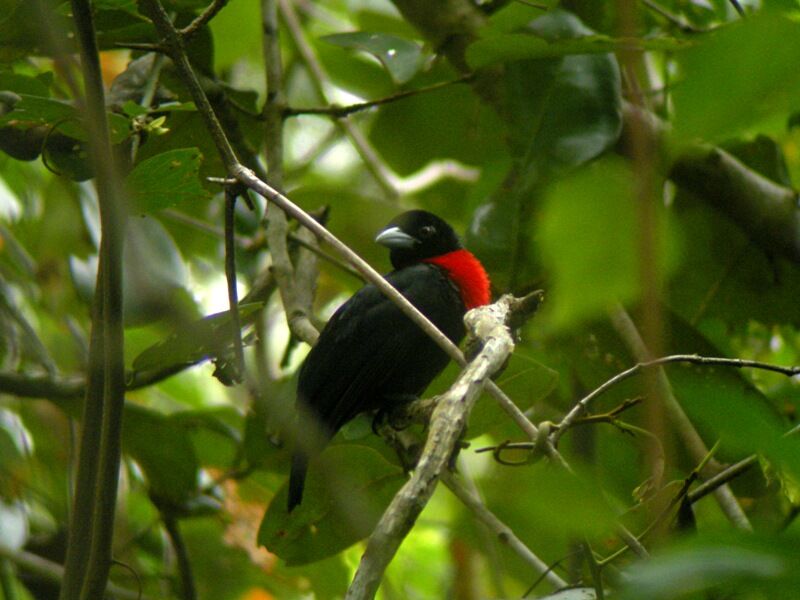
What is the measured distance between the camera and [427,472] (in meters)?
1.09

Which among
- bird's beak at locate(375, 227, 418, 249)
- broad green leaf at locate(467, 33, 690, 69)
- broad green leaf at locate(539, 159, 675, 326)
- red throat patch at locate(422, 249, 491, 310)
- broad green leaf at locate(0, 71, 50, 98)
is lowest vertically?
red throat patch at locate(422, 249, 491, 310)

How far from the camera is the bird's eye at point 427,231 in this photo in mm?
3871

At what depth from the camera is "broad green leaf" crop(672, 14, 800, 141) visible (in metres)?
0.62

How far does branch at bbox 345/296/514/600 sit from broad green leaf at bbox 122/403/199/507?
1698mm

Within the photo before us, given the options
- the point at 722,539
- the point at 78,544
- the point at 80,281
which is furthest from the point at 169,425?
the point at 722,539

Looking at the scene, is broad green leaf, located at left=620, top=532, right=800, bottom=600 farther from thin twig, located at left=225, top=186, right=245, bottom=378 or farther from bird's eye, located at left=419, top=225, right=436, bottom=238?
bird's eye, located at left=419, top=225, right=436, bottom=238

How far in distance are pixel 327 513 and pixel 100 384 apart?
0.80 metres

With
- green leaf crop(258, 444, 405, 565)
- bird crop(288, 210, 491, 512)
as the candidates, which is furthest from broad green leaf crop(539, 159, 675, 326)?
bird crop(288, 210, 491, 512)

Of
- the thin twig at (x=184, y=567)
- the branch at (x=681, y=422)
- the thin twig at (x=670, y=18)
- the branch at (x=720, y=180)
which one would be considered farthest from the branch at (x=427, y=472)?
the thin twig at (x=670, y=18)

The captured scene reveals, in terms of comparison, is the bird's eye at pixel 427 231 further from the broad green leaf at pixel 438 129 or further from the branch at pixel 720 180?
the branch at pixel 720 180

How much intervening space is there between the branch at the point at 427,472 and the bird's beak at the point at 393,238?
6.76 feet

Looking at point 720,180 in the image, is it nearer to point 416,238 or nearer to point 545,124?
point 545,124

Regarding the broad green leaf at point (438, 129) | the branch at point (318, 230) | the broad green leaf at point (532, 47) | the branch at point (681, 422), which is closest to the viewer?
the branch at point (318, 230)

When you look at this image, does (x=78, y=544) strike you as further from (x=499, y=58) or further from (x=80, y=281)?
(x=499, y=58)
